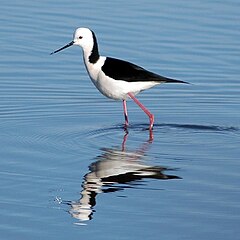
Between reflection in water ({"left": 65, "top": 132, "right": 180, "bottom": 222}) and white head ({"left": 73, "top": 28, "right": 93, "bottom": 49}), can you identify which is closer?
reflection in water ({"left": 65, "top": 132, "right": 180, "bottom": 222})

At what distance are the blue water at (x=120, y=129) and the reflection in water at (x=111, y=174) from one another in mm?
12

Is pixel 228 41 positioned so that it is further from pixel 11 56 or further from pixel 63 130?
pixel 63 130

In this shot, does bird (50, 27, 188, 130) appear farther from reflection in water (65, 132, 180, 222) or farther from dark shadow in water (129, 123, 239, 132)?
reflection in water (65, 132, 180, 222)

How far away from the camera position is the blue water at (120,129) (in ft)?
25.5

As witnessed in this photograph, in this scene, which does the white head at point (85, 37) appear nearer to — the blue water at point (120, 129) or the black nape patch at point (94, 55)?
Result: the black nape patch at point (94, 55)

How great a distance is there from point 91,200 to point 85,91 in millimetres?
4339

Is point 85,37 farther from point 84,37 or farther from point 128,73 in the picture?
point 128,73

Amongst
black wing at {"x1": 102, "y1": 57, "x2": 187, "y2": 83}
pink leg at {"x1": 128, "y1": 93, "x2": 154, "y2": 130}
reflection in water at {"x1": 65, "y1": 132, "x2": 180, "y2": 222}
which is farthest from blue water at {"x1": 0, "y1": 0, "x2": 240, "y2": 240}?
black wing at {"x1": 102, "y1": 57, "x2": 187, "y2": 83}

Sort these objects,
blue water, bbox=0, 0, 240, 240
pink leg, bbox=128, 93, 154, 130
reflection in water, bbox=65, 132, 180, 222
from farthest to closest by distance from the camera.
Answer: pink leg, bbox=128, 93, 154, 130 < reflection in water, bbox=65, 132, 180, 222 < blue water, bbox=0, 0, 240, 240

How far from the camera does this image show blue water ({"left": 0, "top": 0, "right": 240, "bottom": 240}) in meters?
7.76

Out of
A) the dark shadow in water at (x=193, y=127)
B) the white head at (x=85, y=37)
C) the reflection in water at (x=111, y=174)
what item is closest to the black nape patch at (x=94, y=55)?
the white head at (x=85, y=37)

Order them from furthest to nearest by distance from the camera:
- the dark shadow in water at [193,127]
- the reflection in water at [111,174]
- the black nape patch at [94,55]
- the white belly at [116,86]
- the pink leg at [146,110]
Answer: the black nape patch at [94,55] → the white belly at [116,86] → the pink leg at [146,110] → the dark shadow in water at [193,127] → the reflection in water at [111,174]

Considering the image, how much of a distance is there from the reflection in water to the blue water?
0.01 m


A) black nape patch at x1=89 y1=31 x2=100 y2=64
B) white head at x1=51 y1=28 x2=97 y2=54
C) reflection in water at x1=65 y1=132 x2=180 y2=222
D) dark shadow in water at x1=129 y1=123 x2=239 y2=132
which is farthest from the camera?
white head at x1=51 y1=28 x2=97 y2=54
